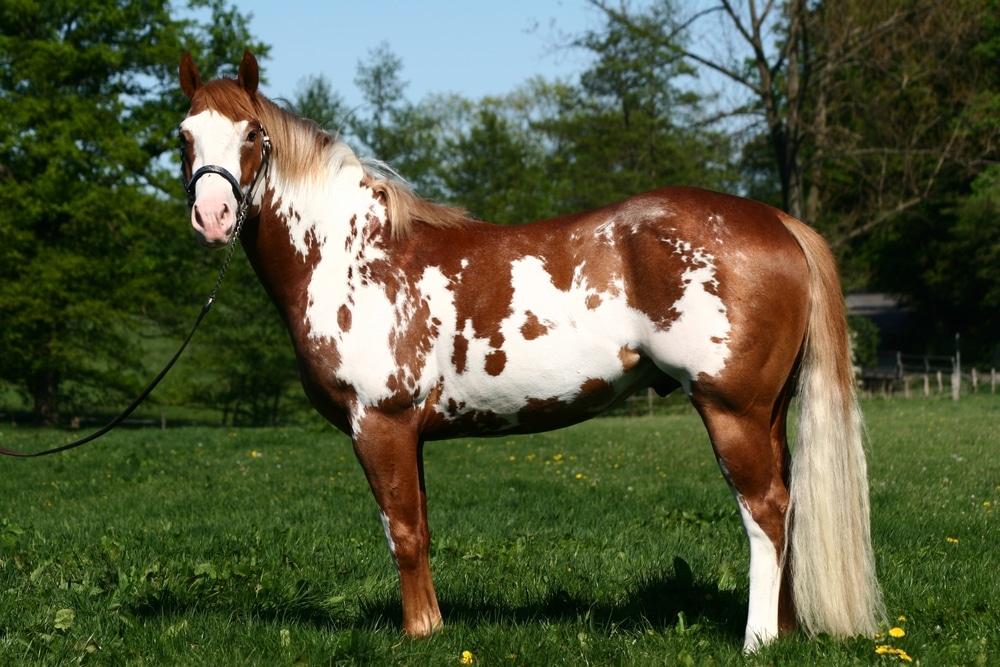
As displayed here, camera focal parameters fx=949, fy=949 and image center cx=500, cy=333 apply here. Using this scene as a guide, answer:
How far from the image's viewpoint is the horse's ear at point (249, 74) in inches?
165

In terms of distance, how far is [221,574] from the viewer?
17.4 feet

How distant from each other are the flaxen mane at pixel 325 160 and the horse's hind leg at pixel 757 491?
1.49 m

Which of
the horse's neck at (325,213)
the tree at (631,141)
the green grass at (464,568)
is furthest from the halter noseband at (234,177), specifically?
the tree at (631,141)

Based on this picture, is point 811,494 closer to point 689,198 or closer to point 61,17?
point 689,198

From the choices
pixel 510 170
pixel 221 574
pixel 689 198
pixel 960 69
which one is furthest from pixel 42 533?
pixel 510 170

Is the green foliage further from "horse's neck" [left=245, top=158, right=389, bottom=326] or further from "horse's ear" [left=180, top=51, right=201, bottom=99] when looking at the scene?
"horse's ear" [left=180, top=51, right=201, bottom=99]

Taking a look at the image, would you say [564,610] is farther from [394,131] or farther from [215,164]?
[394,131]

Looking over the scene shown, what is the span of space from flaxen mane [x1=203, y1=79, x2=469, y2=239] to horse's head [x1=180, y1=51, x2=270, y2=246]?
65mm

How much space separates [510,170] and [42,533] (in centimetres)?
3409

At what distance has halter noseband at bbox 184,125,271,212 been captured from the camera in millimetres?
4082

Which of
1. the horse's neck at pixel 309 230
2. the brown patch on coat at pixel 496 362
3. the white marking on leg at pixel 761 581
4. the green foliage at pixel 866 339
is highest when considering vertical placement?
the green foliage at pixel 866 339

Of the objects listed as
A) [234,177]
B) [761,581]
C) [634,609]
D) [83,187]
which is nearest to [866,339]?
[83,187]

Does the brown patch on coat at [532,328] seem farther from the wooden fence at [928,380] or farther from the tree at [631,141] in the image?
the tree at [631,141]

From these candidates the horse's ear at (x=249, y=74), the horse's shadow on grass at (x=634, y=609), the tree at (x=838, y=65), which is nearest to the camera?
the horse's ear at (x=249, y=74)
